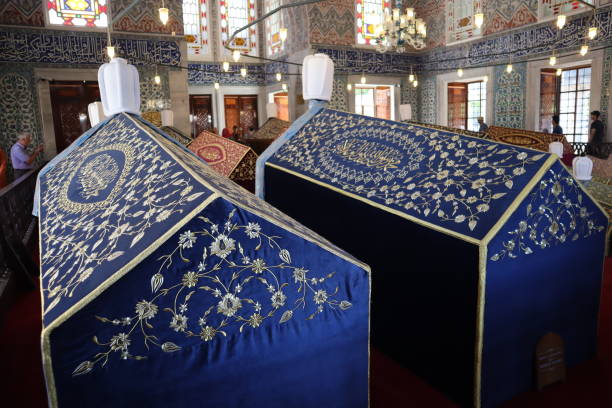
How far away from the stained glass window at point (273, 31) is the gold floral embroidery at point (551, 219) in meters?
10.6

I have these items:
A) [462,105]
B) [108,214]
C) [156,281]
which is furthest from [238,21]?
[156,281]

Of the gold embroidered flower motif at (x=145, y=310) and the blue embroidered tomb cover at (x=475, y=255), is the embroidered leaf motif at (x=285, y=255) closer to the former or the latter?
the gold embroidered flower motif at (x=145, y=310)

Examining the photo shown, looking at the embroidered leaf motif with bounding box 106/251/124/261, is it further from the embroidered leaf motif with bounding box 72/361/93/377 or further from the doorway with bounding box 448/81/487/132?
the doorway with bounding box 448/81/487/132

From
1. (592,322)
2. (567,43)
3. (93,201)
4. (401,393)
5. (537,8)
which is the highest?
(537,8)

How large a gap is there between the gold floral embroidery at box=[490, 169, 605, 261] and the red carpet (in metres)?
0.52

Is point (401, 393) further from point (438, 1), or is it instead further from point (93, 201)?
point (438, 1)

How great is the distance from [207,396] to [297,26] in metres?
10.3

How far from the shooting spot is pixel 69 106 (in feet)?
25.0

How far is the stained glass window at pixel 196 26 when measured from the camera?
11.1 m

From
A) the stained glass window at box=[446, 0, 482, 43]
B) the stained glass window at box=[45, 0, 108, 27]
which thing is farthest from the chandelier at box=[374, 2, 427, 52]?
the stained glass window at box=[45, 0, 108, 27]

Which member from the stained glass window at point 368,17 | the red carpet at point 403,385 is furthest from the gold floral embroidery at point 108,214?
the stained glass window at point 368,17

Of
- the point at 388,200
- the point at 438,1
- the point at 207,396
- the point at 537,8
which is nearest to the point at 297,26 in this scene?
the point at 438,1

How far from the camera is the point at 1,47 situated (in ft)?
22.7

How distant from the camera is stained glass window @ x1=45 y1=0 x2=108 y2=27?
725 centimetres
